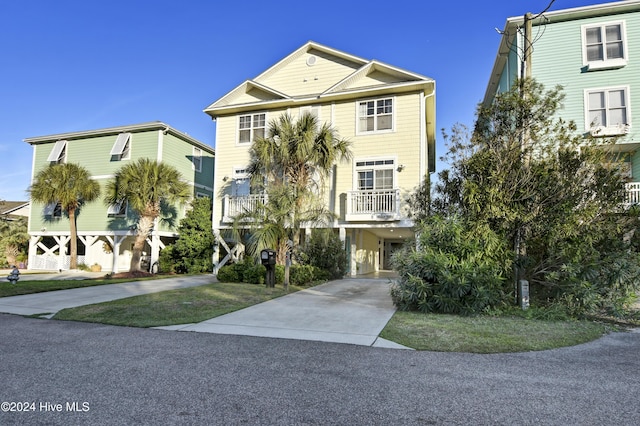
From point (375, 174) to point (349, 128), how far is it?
2.23 m

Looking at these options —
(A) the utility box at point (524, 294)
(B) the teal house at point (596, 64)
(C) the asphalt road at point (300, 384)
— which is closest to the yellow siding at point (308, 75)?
(B) the teal house at point (596, 64)

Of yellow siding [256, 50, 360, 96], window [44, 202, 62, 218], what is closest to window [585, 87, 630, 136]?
yellow siding [256, 50, 360, 96]

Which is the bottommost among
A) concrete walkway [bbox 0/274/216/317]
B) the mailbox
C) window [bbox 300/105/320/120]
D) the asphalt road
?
concrete walkway [bbox 0/274/216/317]

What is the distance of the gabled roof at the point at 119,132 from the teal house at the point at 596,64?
15.7 metres

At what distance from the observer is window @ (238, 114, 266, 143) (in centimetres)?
1636

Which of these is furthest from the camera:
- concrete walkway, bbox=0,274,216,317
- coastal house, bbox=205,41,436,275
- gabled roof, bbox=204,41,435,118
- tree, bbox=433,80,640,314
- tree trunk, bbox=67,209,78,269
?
tree trunk, bbox=67,209,78,269

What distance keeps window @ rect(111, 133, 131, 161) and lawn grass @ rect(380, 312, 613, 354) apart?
57.7 ft

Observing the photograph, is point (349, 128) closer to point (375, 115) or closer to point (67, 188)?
point (375, 115)

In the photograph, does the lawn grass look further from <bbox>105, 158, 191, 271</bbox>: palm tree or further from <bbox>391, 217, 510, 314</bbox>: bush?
<bbox>105, 158, 191, 271</bbox>: palm tree

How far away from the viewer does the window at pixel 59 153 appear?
67.7 ft

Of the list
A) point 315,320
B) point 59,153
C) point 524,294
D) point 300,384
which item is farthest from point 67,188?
point 524,294

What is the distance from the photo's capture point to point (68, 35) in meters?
13.3

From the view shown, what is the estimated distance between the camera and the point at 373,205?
14.0m

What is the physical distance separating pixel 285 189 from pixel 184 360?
8605mm
